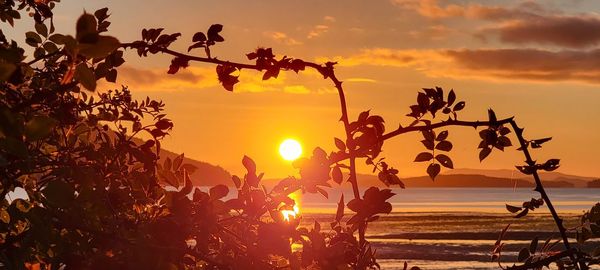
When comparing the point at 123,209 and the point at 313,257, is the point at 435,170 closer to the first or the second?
the point at 313,257

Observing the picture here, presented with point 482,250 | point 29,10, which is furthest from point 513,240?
point 29,10

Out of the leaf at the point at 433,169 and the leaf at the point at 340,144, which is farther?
the leaf at the point at 433,169

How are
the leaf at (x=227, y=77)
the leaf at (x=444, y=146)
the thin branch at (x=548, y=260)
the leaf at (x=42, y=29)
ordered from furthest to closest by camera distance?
the leaf at (x=42, y=29), the leaf at (x=227, y=77), the leaf at (x=444, y=146), the thin branch at (x=548, y=260)

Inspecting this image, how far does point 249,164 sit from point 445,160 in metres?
0.73

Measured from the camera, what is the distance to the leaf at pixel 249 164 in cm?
291

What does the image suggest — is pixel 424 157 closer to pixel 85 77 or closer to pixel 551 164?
pixel 551 164

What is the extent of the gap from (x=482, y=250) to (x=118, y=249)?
49972 mm

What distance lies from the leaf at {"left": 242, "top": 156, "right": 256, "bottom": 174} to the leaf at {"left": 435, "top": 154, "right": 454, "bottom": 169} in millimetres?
696

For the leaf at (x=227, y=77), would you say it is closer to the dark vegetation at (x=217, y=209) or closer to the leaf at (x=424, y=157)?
the dark vegetation at (x=217, y=209)

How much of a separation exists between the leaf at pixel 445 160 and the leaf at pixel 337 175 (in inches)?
15.8

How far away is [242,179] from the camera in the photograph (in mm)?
3080

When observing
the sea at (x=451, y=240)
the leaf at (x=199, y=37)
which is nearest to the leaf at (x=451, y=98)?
the leaf at (x=199, y=37)

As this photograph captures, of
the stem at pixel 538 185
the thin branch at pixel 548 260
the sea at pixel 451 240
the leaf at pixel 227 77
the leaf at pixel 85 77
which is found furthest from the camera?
the sea at pixel 451 240

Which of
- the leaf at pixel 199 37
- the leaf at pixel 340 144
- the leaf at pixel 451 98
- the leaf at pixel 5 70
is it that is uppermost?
the leaf at pixel 199 37
